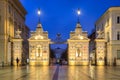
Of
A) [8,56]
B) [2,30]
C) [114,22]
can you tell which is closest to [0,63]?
[8,56]

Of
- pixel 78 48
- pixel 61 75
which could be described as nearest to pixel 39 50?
pixel 78 48

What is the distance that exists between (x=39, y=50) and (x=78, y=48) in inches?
321

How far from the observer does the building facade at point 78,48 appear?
70.9 metres

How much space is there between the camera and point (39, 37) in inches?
2815

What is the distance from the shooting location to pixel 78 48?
71188mm

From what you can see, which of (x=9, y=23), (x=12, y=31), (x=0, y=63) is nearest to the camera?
(x=0, y=63)

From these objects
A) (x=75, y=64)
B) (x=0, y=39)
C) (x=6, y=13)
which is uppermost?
(x=6, y=13)

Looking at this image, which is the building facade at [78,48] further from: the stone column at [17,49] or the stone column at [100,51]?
the stone column at [17,49]

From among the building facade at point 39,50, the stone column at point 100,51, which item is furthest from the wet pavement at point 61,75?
the building facade at point 39,50

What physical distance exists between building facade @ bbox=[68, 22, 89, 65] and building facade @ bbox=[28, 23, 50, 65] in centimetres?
479

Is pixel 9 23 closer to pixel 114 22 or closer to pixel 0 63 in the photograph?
pixel 0 63

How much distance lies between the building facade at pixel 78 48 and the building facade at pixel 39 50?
4790 mm

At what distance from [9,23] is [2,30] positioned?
5.68 meters

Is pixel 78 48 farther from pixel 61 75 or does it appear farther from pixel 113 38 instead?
pixel 61 75
